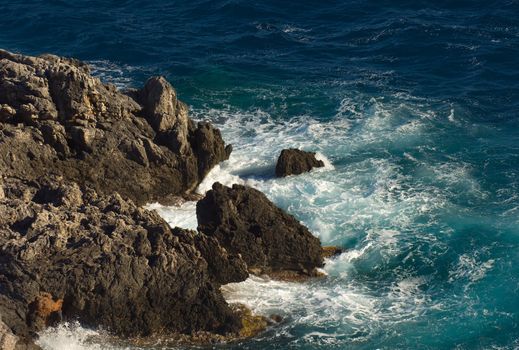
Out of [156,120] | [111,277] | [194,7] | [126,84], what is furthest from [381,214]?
[194,7]

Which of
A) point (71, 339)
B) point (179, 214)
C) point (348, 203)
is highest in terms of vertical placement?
point (179, 214)

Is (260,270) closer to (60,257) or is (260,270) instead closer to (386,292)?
(386,292)

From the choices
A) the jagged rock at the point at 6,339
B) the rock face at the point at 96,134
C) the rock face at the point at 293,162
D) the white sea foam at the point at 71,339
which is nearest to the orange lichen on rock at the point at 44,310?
the white sea foam at the point at 71,339

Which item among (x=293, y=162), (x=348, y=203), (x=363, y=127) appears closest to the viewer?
(x=348, y=203)

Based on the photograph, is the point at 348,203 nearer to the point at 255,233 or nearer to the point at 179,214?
the point at 255,233

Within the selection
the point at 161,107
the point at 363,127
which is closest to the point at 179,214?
the point at 161,107

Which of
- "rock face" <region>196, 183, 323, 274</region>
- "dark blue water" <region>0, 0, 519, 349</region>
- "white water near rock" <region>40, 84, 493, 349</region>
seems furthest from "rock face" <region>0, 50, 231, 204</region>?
"rock face" <region>196, 183, 323, 274</region>
